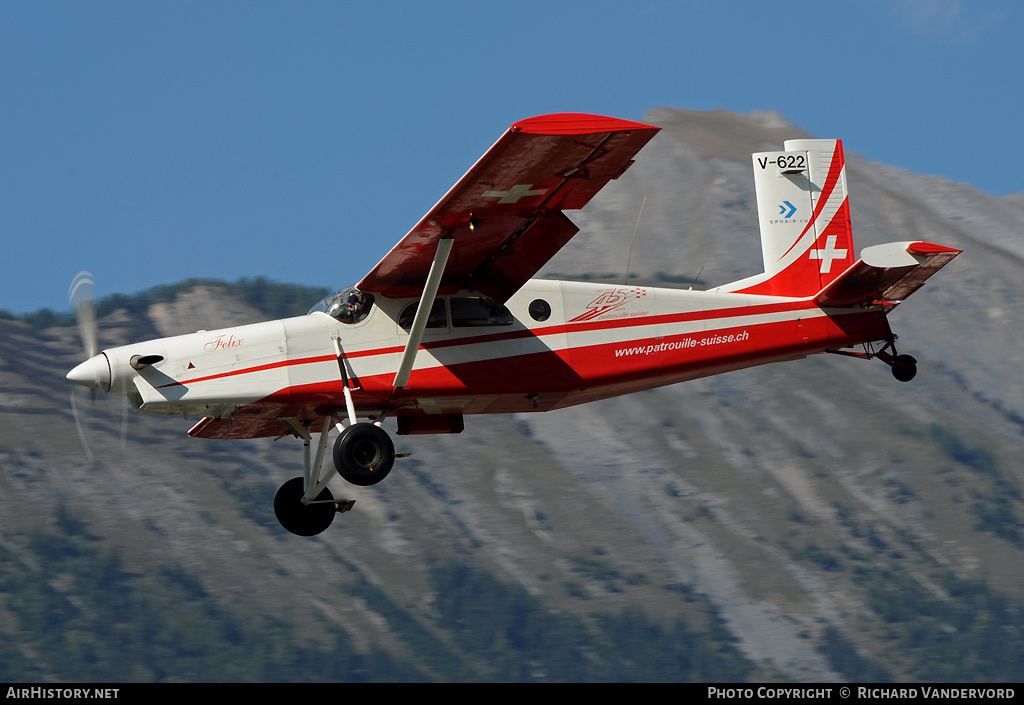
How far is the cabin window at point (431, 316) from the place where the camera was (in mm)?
16188

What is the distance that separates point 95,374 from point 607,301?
246 inches

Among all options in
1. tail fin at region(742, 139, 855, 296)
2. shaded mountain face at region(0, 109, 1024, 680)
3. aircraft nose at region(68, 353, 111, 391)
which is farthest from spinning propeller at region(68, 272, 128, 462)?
shaded mountain face at region(0, 109, 1024, 680)

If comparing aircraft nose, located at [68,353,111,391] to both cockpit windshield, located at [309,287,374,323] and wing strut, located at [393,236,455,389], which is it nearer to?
cockpit windshield, located at [309,287,374,323]

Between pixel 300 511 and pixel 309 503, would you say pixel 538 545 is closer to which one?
pixel 300 511

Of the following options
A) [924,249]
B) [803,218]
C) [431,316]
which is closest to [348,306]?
[431,316]

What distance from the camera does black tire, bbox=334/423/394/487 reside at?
49.8 feet

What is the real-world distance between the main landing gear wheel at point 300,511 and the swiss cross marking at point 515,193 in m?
4.49

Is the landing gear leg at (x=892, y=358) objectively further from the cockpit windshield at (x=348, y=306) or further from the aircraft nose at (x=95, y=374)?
the aircraft nose at (x=95, y=374)

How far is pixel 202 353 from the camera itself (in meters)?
15.6

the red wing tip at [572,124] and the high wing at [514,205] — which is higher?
the red wing tip at [572,124]

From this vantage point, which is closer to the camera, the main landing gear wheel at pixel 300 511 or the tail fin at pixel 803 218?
the main landing gear wheel at pixel 300 511

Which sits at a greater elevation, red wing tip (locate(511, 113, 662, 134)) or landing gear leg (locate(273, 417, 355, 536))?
red wing tip (locate(511, 113, 662, 134))

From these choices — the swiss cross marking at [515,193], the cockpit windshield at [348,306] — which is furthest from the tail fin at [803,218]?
the cockpit windshield at [348,306]

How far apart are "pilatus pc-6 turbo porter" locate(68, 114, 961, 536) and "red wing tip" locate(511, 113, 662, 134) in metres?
0.32
